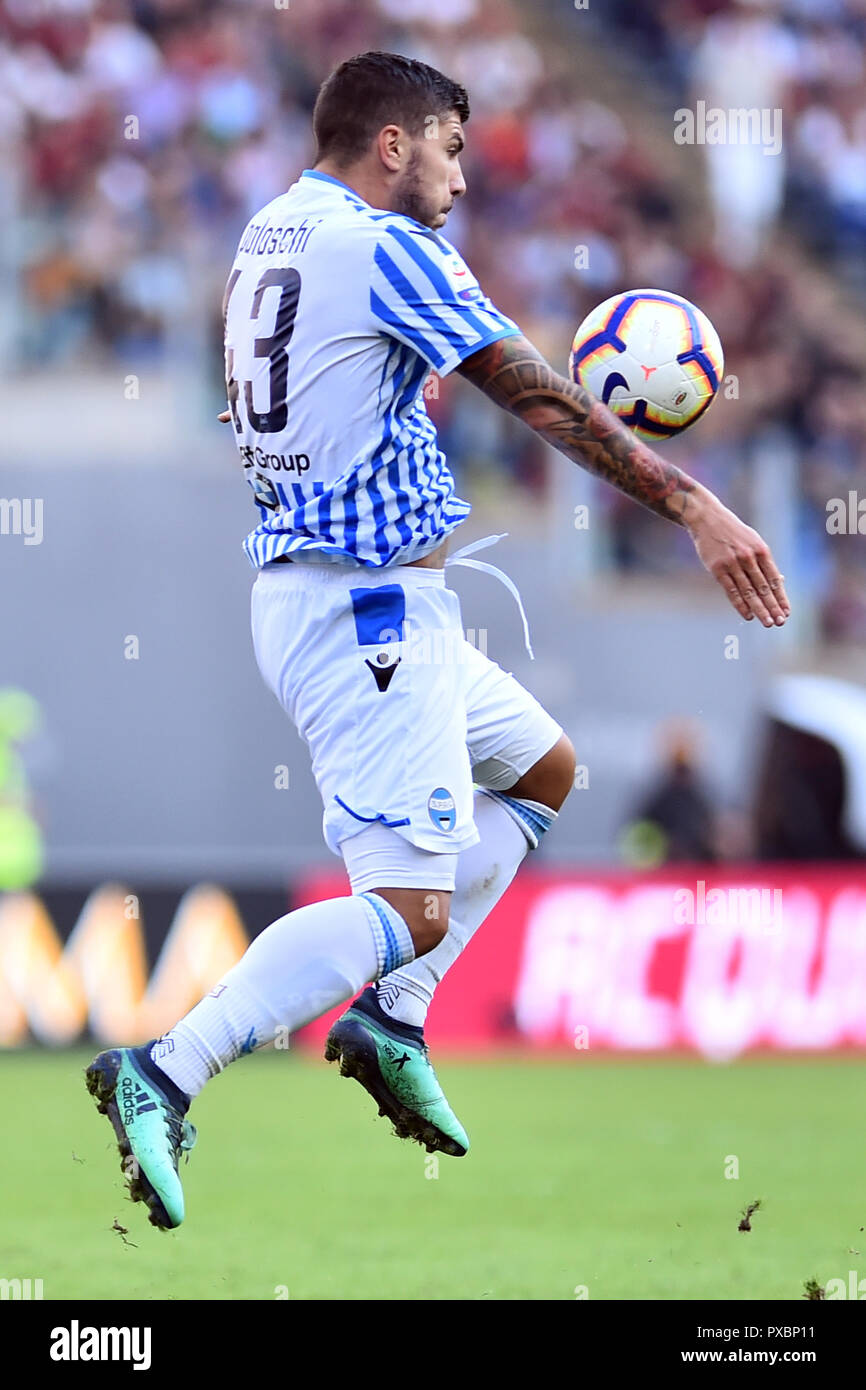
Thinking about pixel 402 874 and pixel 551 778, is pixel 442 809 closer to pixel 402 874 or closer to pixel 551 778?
pixel 402 874

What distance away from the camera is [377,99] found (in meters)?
4.86

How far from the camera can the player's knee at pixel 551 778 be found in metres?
5.44

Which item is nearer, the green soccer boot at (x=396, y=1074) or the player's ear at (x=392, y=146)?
the player's ear at (x=392, y=146)

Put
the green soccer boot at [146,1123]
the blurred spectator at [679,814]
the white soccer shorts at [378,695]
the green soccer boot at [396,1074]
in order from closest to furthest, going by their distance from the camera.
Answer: the green soccer boot at [146,1123]
the white soccer shorts at [378,695]
the green soccer boot at [396,1074]
the blurred spectator at [679,814]

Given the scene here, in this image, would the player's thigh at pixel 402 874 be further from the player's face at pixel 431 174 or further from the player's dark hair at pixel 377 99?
the player's dark hair at pixel 377 99

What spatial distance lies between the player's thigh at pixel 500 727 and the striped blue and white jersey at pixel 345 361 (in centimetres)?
43

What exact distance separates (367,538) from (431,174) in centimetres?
85

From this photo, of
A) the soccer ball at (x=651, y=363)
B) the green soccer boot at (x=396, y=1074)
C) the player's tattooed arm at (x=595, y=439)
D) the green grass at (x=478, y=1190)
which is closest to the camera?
the player's tattooed arm at (x=595, y=439)

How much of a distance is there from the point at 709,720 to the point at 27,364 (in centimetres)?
527

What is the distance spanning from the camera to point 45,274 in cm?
1395

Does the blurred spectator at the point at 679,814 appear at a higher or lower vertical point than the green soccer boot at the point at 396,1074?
higher

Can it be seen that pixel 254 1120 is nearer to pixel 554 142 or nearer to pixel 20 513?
pixel 20 513

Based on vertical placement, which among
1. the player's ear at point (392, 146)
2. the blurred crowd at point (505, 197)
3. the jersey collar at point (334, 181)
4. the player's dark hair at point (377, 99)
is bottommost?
the jersey collar at point (334, 181)

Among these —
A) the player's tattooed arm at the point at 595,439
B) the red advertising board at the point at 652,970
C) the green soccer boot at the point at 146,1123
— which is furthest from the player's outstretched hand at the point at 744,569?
the red advertising board at the point at 652,970
